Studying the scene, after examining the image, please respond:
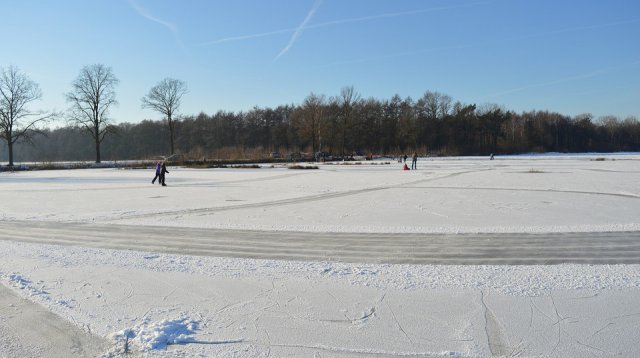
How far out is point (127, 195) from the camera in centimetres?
1786

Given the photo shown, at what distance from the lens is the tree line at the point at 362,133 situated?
8488cm

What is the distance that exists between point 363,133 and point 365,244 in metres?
83.0

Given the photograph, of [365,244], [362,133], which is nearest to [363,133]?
[362,133]

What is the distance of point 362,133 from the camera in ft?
296

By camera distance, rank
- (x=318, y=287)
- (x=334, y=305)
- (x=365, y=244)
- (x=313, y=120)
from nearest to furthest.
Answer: (x=334, y=305), (x=318, y=287), (x=365, y=244), (x=313, y=120)

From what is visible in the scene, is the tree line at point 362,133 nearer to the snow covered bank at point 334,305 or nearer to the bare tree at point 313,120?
the bare tree at point 313,120

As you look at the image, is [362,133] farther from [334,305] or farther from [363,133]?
[334,305]

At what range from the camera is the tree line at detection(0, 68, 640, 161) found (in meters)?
84.9

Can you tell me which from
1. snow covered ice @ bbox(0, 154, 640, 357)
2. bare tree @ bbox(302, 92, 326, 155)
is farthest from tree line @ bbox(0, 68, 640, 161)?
snow covered ice @ bbox(0, 154, 640, 357)

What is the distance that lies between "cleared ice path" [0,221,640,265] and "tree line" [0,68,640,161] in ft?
226

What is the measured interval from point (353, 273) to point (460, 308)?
178 centimetres

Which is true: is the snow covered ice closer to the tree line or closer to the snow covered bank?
the snow covered bank

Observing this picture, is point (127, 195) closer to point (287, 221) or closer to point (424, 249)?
point (287, 221)

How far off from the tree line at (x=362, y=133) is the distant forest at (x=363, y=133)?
0.69ft
